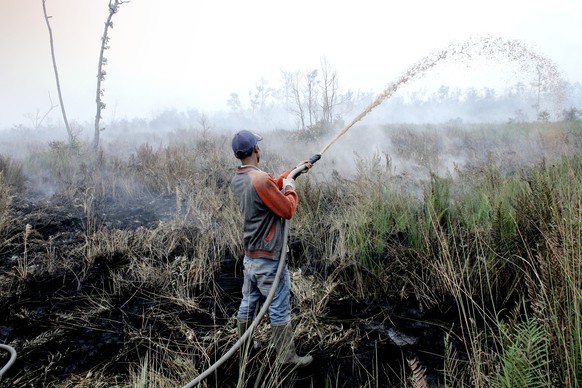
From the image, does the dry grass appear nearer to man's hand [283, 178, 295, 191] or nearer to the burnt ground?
the burnt ground

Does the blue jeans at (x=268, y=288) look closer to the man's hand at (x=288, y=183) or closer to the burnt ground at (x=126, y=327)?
the burnt ground at (x=126, y=327)

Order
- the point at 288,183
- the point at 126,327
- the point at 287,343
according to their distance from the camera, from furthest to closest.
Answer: the point at 126,327 → the point at 288,183 → the point at 287,343

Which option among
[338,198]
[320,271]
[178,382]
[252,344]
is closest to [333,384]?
[252,344]

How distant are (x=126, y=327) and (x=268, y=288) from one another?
1370mm

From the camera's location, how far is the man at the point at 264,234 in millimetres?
2307

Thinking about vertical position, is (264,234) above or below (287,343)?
above

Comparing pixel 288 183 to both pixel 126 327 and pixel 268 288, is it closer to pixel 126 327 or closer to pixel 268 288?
pixel 268 288

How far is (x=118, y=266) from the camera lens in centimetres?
391

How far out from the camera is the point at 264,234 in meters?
2.40

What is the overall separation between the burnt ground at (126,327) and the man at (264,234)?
301 mm

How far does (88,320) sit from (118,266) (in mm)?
984

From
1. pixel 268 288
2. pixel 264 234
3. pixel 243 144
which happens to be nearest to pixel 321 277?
pixel 268 288

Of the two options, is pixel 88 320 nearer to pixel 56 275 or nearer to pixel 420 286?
→ pixel 56 275

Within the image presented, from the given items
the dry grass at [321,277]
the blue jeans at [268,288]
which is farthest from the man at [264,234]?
the dry grass at [321,277]
